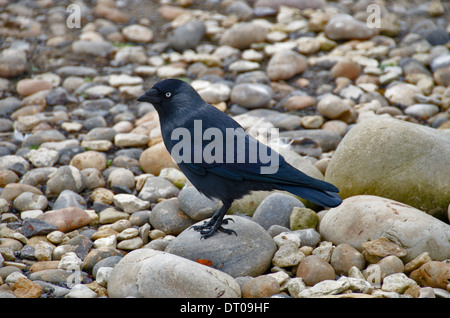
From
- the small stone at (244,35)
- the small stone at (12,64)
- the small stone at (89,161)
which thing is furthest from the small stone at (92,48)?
the small stone at (89,161)

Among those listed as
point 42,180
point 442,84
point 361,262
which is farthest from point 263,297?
point 442,84

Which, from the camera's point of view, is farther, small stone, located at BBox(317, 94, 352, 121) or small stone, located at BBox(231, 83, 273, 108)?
small stone, located at BBox(231, 83, 273, 108)

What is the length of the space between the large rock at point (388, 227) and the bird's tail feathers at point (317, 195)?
447 millimetres

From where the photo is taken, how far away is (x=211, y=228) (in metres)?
4.20

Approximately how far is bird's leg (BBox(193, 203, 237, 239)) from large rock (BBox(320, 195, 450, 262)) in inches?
33.2

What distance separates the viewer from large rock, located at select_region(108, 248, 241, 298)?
338 centimetres

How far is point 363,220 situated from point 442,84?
157 inches

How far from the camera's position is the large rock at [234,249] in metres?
3.95

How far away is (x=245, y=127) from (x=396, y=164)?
2248mm

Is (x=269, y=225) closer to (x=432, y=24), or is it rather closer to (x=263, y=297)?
(x=263, y=297)

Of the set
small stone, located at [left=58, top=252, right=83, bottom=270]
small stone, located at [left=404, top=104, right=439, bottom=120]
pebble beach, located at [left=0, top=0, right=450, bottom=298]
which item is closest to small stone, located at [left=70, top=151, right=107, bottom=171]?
pebble beach, located at [left=0, top=0, right=450, bottom=298]

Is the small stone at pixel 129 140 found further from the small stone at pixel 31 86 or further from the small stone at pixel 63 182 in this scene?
the small stone at pixel 31 86

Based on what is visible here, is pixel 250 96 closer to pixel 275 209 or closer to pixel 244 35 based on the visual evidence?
pixel 244 35

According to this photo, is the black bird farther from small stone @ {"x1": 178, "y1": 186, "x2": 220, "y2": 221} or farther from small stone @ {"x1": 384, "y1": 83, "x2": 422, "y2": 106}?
small stone @ {"x1": 384, "y1": 83, "x2": 422, "y2": 106}
